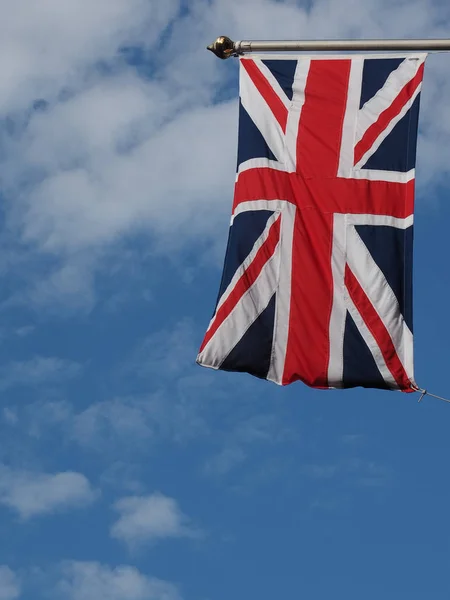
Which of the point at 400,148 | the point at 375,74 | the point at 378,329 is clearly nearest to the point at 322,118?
the point at 375,74

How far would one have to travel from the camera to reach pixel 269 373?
14.7 m

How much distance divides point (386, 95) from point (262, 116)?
5.48 feet

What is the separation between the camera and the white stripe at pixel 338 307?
14.5m

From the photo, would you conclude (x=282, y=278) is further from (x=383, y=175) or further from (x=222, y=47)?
(x=222, y=47)

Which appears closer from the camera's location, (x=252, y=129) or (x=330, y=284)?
(x=330, y=284)

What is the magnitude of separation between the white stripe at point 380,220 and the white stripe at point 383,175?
0.51 m

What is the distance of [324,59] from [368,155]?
1610 mm

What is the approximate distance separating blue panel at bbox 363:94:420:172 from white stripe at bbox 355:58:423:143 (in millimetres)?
298

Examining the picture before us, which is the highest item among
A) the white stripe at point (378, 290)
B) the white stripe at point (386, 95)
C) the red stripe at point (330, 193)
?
the white stripe at point (386, 95)

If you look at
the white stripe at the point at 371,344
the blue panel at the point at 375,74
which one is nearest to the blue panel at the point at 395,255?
the white stripe at the point at 371,344

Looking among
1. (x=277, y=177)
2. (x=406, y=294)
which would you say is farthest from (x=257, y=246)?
(x=406, y=294)

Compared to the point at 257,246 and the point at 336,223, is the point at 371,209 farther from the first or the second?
the point at 257,246

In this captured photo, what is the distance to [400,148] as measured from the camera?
15375mm

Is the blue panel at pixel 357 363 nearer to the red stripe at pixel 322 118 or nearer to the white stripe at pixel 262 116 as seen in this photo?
the red stripe at pixel 322 118
